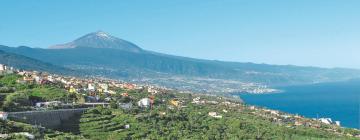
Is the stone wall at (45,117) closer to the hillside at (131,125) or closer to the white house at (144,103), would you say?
the hillside at (131,125)

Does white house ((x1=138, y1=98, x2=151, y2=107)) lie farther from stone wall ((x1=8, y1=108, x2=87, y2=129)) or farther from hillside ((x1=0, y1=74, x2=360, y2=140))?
stone wall ((x1=8, y1=108, x2=87, y2=129))

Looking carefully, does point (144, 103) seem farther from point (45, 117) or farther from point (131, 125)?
point (45, 117)

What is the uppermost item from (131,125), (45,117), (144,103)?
(45,117)

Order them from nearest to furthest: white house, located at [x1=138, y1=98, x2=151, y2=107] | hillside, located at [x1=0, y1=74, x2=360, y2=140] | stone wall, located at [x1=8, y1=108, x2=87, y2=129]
→ hillside, located at [x1=0, y1=74, x2=360, y2=140]
stone wall, located at [x1=8, y1=108, x2=87, y2=129]
white house, located at [x1=138, y1=98, x2=151, y2=107]

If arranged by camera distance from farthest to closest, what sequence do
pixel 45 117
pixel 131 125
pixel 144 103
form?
pixel 144 103 → pixel 131 125 → pixel 45 117

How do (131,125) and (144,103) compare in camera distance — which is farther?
(144,103)

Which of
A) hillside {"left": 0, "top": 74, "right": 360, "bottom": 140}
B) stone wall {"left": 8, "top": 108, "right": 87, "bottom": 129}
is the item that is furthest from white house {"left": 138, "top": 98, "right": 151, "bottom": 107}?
stone wall {"left": 8, "top": 108, "right": 87, "bottom": 129}

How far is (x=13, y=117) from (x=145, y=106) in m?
33.7

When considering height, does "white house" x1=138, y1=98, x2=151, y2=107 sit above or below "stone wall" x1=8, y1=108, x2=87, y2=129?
below

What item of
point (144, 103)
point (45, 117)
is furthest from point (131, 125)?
point (144, 103)

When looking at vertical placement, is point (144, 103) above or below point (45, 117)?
below

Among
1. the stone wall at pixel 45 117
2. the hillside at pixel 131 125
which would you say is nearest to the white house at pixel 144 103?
the hillside at pixel 131 125

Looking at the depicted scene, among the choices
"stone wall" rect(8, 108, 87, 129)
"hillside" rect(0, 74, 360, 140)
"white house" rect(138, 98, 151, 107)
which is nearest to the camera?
"hillside" rect(0, 74, 360, 140)

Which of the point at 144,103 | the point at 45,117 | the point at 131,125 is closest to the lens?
the point at 45,117
